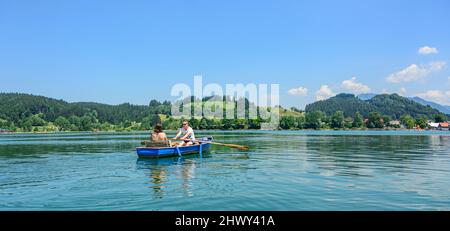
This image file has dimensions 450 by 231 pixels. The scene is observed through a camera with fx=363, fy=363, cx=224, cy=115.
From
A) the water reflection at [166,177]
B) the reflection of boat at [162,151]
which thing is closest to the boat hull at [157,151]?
the reflection of boat at [162,151]

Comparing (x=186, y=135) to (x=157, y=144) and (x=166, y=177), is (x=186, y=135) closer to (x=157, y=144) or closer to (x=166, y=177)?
(x=157, y=144)

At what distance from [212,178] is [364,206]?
29.0 feet

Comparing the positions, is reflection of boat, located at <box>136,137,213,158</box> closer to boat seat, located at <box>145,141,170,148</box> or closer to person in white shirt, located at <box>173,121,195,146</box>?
boat seat, located at <box>145,141,170,148</box>

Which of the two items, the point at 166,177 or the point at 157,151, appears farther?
the point at 157,151

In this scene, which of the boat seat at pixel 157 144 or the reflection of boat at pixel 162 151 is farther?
the boat seat at pixel 157 144

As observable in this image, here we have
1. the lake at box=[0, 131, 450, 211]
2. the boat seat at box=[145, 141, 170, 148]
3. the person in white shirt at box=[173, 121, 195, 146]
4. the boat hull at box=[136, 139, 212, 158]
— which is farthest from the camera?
the person in white shirt at box=[173, 121, 195, 146]

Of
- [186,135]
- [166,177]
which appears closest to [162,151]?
[186,135]

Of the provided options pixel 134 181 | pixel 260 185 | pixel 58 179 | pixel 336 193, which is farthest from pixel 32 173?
pixel 336 193

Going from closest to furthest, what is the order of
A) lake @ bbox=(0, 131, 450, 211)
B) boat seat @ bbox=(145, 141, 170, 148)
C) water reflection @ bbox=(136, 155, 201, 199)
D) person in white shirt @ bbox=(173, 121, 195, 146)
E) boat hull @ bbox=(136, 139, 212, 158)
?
lake @ bbox=(0, 131, 450, 211) → water reflection @ bbox=(136, 155, 201, 199) → boat hull @ bbox=(136, 139, 212, 158) → boat seat @ bbox=(145, 141, 170, 148) → person in white shirt @ bbox=(173, 121, 195, 146)

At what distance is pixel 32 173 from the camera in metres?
22.9

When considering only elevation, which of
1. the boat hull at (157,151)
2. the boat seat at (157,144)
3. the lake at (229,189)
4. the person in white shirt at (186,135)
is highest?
the person in white shirt at (186,135)

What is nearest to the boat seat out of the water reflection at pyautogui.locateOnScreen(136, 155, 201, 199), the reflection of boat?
the reflection of boat

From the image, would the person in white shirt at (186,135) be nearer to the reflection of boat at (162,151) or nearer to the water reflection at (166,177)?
the reflection of boat at (162,151)
